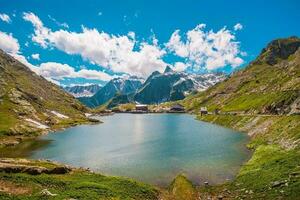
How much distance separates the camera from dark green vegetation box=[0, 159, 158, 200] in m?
49.0

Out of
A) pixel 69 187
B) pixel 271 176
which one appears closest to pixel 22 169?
pixel 69 187

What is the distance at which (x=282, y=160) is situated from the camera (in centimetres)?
6625

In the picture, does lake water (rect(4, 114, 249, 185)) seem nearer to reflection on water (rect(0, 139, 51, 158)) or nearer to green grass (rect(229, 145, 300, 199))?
reflection on water (rect(0, 139, 51, 158))

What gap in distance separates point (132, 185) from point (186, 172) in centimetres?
1970

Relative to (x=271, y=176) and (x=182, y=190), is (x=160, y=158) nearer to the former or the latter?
(x=182, y=190)

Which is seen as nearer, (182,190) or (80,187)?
(80,187)

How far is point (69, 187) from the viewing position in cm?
5453

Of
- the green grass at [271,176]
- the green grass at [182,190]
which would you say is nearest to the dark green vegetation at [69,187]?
the green grass at [182,190]

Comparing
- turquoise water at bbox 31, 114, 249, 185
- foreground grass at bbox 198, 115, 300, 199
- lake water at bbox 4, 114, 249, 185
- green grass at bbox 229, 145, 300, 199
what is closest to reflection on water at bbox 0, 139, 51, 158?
lake water at bbox 4, 114, 249, 185

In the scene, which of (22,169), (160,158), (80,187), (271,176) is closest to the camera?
(80,187)

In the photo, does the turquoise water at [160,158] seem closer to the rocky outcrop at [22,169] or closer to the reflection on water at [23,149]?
the reflection on water at [23,149]

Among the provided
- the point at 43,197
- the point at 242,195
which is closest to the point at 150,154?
the point at 242,195

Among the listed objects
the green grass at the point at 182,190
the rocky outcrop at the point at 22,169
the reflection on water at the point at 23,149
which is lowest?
the green grass at the point at 182,190

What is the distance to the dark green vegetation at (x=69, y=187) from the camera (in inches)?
1930
